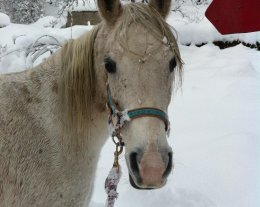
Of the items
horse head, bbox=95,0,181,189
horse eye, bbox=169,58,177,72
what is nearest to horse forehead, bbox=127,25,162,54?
horse head, bbox=95,0,181,189

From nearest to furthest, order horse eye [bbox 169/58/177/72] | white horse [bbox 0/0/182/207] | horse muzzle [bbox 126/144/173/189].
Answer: horse muzzle [bbox 126/144/173/189]
white horse [bbox 0/0/182/207]
horse eye [bbox 169/58/177/72]

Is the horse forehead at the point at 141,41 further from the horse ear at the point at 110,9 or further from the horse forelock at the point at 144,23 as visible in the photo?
the horse ear at the point at 110,9

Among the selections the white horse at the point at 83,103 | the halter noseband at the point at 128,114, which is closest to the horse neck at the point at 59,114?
the white horse at the point at 83,103

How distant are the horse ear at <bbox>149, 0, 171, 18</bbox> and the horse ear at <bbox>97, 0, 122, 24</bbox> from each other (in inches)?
7.9

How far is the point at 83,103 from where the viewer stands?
1994 mm

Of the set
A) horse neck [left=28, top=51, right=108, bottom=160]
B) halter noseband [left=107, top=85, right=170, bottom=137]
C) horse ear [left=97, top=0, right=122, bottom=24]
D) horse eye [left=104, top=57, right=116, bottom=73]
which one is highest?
horse ear [left=97, top=0, right=122, bottom=24]

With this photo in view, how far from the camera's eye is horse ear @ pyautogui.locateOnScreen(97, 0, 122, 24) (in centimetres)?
183

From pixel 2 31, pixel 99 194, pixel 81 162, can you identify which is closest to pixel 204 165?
pixel 99 194

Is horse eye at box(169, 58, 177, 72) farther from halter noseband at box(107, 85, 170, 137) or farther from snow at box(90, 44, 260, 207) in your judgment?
snow at box(90, 44, 260, 207)

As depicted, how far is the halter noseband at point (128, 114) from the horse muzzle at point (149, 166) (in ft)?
0.51

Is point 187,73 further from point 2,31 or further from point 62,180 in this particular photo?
point 62,180

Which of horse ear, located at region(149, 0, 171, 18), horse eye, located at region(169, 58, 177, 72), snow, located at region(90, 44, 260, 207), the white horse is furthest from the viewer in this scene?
snow, located at region(90, 44, 260, 207)

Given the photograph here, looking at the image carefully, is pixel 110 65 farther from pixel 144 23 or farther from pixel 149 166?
pixel 149 166

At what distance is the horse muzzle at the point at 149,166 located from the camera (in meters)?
1.50
